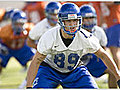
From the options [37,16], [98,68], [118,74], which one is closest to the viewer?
[118,74]

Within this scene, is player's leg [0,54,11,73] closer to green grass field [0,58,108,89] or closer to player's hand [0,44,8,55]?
player's hand [0,44,8,55]

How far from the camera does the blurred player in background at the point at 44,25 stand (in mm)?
5746

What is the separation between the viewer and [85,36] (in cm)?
434

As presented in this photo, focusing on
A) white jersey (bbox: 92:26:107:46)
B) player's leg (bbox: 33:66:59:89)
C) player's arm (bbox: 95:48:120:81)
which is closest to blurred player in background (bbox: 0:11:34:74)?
white jersey (bbox: 92:26:107:46)

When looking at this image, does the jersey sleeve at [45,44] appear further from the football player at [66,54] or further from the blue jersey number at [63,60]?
the blue jersey number at [63,60]

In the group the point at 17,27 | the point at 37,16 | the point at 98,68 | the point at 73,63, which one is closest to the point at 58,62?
the point at 73,63

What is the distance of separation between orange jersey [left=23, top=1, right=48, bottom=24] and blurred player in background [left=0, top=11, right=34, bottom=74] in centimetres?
249

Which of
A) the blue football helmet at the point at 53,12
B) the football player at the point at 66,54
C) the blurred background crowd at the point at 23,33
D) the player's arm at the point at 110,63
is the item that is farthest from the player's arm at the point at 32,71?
the blurred background crowd at the point at 23,33

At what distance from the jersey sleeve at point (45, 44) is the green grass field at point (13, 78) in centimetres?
233

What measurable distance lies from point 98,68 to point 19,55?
207 centimetres

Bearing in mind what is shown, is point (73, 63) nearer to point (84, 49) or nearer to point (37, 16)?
point (84, 49)

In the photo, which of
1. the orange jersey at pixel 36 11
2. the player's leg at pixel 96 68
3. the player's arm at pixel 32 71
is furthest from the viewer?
the orange jersey at pixel 36 11

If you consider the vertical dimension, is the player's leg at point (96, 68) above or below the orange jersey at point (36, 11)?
above

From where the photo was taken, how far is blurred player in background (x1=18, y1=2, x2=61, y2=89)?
5.75 m
